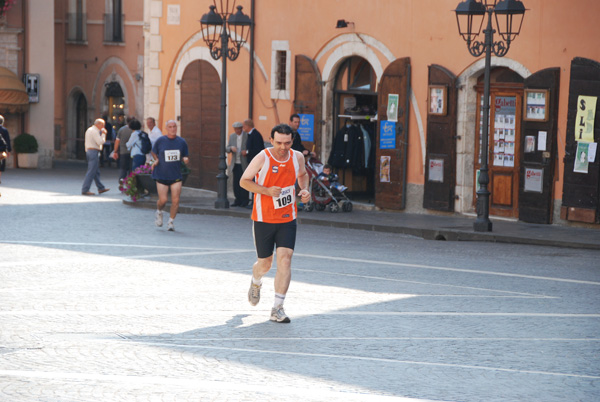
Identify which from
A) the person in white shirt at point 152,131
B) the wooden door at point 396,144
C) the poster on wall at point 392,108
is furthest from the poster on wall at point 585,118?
the person in white shirt at point 152,131

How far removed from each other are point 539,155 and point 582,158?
95cm

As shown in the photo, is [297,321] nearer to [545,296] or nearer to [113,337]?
[113,337]

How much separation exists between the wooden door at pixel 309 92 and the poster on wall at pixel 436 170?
11.2 ft

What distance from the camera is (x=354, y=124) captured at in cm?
2362

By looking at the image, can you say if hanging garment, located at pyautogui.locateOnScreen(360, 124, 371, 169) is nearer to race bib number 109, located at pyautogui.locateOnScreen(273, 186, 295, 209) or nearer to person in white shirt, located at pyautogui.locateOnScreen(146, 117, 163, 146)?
person in white shirt, located at pyautogui.locateOnScreen(146, 117, 163, 146)

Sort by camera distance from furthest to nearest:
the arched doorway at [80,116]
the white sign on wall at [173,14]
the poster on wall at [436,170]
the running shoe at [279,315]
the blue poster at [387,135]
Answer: the arched doorway at [80,116] → the white sign on wall at [173,14] → the blue poster at [387,135] → the poster on wall at [436,170] → the running shoe at [279,315]

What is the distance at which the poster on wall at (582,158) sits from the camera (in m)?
18.8

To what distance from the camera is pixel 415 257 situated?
1524 cm

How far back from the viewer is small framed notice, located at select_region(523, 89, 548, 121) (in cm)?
1942

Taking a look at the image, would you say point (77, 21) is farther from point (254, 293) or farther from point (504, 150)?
point (254, 293)

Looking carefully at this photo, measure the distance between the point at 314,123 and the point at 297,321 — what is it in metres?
14.3

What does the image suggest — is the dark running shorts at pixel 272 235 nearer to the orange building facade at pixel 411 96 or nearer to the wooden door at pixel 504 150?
the orange building facade at pixel 411 96

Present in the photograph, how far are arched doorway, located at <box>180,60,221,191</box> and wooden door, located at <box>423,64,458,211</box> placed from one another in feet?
22.1

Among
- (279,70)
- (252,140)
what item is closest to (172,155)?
(252,140)
